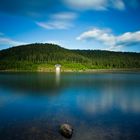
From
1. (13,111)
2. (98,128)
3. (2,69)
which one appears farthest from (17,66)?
(98,128)

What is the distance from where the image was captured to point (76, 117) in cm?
2452

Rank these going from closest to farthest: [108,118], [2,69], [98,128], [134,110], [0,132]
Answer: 1. [0,132]
2. [98,128]
3. [108,118]
4. [134,110]
5. [2,69]

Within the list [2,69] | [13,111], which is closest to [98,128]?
[13,111]

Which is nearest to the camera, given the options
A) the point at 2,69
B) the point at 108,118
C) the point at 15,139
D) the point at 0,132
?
the point at 15,139

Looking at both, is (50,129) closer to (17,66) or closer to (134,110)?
(134,110)

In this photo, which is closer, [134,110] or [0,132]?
[0,132]

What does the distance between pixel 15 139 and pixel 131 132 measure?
11385mm

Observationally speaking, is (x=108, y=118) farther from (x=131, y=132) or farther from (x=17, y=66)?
(x=17, y=66)

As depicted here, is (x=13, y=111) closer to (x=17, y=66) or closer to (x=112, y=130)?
(x=112, y=130)

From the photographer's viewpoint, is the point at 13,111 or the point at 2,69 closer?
the point at 13,111

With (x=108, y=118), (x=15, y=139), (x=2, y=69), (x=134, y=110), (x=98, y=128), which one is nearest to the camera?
(x=15, y=139)

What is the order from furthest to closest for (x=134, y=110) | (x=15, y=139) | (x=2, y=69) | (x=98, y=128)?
1. (x=2, y=69)
2. (x=134, y=110)
3. (x=98, y=128)
4. (x=15, y=139)

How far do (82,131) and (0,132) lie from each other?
8216 mm

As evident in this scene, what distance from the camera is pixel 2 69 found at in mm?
181625
